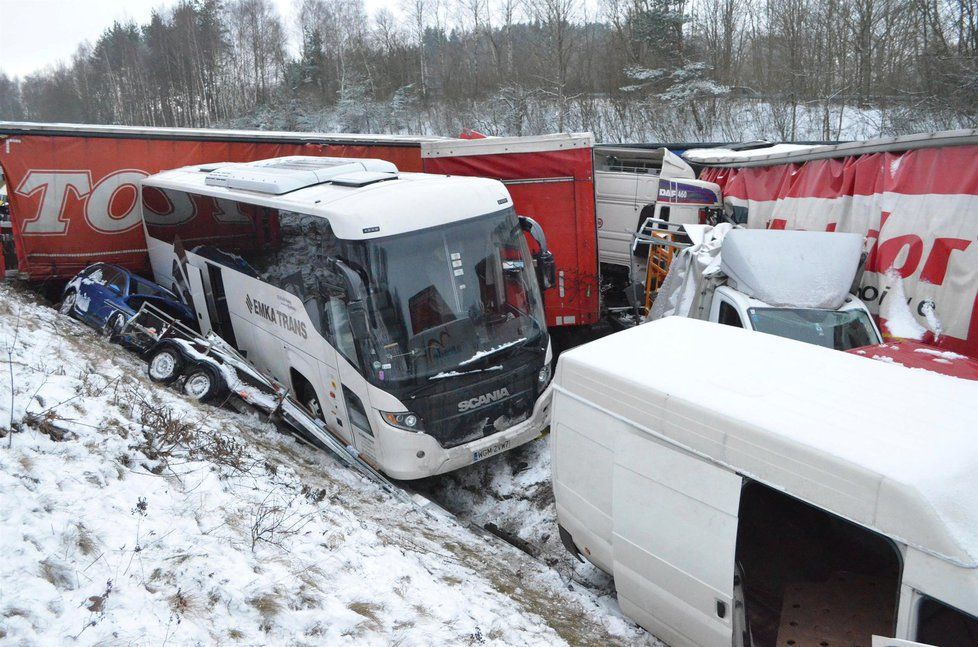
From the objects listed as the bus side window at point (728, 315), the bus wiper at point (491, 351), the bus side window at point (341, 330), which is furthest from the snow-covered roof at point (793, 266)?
the bus side window at point (341, 330)

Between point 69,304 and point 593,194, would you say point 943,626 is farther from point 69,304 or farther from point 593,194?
point 69,304

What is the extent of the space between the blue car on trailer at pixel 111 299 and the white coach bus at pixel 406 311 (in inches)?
114

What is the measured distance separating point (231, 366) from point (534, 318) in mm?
3735

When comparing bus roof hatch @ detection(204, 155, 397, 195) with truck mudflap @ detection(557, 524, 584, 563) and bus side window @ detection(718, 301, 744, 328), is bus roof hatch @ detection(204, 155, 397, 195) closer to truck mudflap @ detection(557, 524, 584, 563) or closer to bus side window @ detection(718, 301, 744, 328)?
bus side window @ detection(718, 301, 744, 328)

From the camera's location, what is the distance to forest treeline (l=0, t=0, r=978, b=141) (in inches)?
1065

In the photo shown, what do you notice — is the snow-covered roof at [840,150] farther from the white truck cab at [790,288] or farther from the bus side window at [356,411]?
the bus side window at [356,411]

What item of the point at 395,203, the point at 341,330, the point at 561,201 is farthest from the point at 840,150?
the point at 341,330

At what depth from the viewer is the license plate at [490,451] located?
7.15m

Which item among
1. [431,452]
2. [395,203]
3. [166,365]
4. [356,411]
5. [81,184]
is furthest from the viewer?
[81,184]

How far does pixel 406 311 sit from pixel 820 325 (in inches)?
173

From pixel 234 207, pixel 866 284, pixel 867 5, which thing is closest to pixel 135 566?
pixel 234 207

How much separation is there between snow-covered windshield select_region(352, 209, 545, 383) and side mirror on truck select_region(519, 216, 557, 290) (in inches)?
22.5

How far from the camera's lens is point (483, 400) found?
709 cm

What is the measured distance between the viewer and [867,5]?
1054 inches
